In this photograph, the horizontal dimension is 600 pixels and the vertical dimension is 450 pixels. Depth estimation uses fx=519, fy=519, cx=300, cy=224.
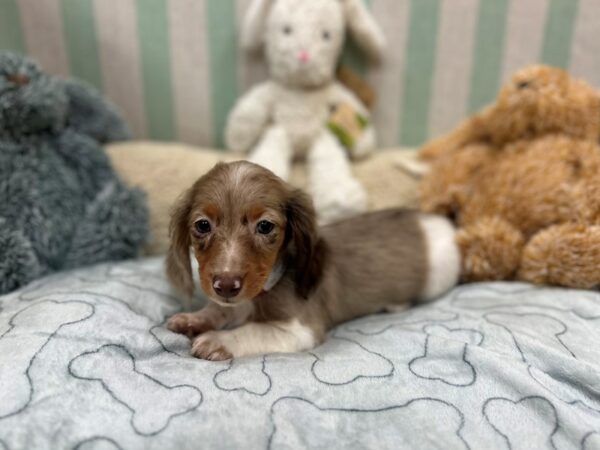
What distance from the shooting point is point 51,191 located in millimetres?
1975

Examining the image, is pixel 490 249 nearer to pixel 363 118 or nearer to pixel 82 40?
pixel 363 118

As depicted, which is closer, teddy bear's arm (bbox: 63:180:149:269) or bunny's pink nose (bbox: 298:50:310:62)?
teddy bear's arm (bbox: 63:180:149:269)

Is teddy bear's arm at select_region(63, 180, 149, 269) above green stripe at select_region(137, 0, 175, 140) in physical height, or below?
below

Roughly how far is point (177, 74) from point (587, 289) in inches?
79.7

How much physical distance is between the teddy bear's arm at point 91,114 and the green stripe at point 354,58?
1.13m

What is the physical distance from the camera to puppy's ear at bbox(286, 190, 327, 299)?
1.55 meters

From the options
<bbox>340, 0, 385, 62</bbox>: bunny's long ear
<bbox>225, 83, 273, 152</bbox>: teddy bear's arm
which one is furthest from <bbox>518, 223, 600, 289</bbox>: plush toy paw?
<bbox>225, 83, 273, 152</bbox>: teddy bear's arm

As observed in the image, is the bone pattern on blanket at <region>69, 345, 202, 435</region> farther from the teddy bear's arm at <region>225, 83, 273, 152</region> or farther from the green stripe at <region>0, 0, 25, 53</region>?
the green stripe at <region>0, 0, 25, 53</region>

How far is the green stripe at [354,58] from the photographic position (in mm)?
2565

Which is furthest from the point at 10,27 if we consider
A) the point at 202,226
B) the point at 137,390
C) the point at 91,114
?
the point at 137,390

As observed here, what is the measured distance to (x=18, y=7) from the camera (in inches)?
95.9

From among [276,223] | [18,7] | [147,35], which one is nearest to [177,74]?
[147,35]

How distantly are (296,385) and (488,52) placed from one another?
1.96 m

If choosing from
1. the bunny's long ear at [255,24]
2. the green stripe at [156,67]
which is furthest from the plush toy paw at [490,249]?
the green stripe at [156,67]
